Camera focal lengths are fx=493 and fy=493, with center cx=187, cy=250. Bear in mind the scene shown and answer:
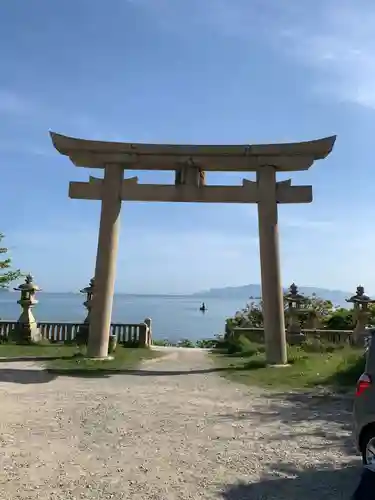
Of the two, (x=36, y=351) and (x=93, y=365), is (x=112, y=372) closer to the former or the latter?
(x=93, y=365)

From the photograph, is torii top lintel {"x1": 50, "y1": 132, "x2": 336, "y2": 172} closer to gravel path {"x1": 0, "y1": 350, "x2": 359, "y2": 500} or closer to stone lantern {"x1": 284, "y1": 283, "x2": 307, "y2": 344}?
gravel path {"x1": 0, "y1": 350, "x2": 359, "y2": 500}

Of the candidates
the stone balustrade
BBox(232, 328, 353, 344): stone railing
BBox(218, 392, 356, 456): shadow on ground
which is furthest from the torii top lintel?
BBox(232, 328, 353, 344): stone railing

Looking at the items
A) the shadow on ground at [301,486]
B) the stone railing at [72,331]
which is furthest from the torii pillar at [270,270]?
the shadow on ground at [301,486]

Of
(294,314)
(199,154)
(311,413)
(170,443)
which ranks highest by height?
(199,154)

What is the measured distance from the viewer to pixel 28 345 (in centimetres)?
1546

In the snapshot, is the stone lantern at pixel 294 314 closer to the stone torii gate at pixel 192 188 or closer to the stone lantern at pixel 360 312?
the stone lantern at pixel 360 312

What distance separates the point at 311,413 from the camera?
7.02 meters

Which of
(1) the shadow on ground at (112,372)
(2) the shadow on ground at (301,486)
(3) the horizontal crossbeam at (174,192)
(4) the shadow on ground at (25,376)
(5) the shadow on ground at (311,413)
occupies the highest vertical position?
(3) the horizontal crossbeam at (174,192)

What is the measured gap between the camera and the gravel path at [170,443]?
4094mm

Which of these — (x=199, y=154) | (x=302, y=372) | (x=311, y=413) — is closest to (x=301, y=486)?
(x=311, y=413)

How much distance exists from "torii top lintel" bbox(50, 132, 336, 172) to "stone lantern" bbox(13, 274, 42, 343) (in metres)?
6.22

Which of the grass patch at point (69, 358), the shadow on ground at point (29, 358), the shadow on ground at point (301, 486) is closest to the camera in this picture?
the shadow on ground at point (301, 486)

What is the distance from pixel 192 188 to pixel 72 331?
7407 mm

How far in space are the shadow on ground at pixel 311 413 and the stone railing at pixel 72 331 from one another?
28.0 feet
